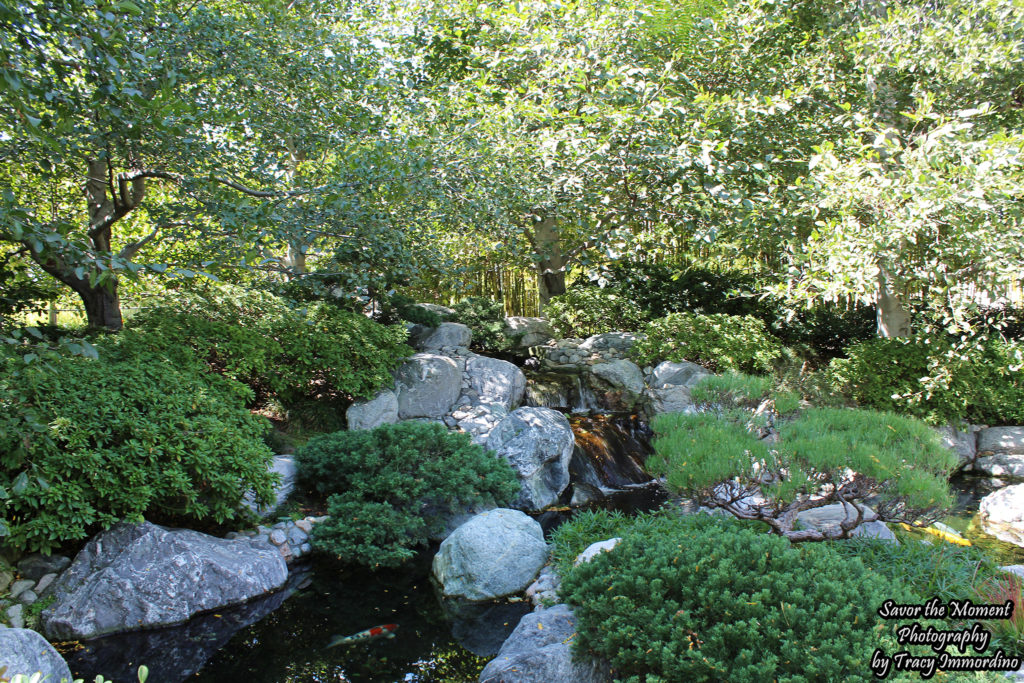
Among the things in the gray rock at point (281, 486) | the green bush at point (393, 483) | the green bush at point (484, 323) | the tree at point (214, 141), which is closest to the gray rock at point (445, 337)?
the green bush at point (484, 323)

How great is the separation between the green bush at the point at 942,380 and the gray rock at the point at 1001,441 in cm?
19

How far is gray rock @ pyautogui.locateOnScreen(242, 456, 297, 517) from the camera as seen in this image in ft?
19.1

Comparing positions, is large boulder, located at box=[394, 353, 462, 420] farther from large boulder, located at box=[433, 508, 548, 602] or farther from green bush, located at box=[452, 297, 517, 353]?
large boulder, located at box=[433, 508, 548, 602]

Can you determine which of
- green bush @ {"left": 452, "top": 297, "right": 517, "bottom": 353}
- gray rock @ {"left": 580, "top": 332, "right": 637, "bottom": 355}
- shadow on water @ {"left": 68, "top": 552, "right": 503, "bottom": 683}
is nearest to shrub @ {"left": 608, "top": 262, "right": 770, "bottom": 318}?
gray rock @ {"left": 580, "top": 332, "right": 637, "bottom": 355}

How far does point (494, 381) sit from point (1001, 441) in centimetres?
667

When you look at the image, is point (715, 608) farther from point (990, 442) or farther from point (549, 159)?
point (990, 442)

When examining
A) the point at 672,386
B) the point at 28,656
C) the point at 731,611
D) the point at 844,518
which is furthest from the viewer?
the point at 672,386

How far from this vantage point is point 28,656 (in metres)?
3.41

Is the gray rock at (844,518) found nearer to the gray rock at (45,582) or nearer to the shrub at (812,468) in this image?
the shrub at (812,468)

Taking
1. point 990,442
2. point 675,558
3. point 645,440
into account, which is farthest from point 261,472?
point 990,442

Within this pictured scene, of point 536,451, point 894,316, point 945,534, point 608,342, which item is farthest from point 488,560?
point 894,316

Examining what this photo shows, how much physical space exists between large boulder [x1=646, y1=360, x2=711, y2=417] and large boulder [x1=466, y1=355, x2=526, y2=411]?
2045 millimetres

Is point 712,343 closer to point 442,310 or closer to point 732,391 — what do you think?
point 732,391

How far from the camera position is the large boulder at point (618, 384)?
10.1 m
